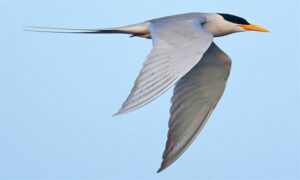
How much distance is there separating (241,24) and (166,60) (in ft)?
10.4

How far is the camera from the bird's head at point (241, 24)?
11023 mm

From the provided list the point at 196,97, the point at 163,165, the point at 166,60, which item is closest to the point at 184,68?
the point at 166,60

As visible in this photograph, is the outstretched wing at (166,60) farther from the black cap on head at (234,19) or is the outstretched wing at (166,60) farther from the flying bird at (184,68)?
the black cap on head at (234,19)

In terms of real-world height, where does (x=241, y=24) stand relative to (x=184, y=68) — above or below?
below

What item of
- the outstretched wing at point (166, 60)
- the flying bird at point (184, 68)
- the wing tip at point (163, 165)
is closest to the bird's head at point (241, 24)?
the flying bird at point (184, 68)

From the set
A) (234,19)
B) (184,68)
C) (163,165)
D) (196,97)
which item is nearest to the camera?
(184,68)

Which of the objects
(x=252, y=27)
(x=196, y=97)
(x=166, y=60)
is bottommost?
(x=196, y=97)

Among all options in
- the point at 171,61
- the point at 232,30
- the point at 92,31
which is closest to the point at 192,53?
the point at 171,61

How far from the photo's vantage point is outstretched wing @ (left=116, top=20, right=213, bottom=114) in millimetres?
7621

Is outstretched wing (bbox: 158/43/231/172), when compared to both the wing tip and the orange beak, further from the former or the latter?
the orange beak

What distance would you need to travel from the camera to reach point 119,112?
7426 mm

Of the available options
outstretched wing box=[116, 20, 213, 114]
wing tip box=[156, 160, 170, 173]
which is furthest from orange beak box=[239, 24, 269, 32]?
wing tip box=[156, 160, 170, 173]

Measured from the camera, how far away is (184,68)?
8.02 m

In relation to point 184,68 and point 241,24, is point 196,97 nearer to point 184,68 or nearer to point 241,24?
point 241,24
